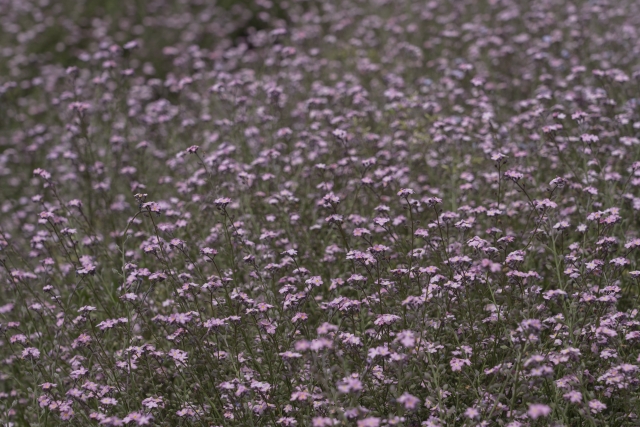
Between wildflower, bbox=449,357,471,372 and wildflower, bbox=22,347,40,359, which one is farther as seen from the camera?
wildflower, bbox=22,347,40,359

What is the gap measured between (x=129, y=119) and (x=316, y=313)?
353 cm

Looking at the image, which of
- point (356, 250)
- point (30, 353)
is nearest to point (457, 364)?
point (356, 250)

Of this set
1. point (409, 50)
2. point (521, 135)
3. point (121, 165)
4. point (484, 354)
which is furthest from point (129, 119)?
point (484, 354)

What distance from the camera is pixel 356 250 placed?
398 centimetres

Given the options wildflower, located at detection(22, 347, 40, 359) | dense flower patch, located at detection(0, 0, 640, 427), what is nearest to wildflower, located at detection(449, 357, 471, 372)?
dense flower patch, located at detection(0, 0, 640, 427)

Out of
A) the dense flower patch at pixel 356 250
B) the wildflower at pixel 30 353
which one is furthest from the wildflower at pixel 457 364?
the wildflower at pixel 30 353

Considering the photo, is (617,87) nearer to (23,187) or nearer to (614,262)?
(614,262)

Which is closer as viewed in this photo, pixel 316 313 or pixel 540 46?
pixel 316 313

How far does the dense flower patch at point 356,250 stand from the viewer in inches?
140

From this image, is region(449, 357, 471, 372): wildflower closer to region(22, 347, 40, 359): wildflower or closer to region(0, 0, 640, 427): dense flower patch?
region(0, 0, 640, 427): dense flower patch

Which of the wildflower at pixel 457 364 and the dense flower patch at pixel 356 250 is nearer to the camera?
the wildflower at pixel 457 364

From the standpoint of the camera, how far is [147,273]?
4.09 m

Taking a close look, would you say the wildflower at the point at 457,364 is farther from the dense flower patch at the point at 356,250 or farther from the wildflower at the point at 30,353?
the wildflower at the point at 30,353

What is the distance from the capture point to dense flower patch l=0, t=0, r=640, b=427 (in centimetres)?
355
